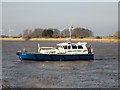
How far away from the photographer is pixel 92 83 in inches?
1259

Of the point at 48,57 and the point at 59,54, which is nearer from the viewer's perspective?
the point at 48,57

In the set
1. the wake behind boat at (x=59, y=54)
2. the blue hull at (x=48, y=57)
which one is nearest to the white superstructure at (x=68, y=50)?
the wake behind boat at (x=59, y=54)

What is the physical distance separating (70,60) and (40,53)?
15.9 feet

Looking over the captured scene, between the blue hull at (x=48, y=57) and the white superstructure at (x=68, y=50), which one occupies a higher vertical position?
the white superstructure at (x=68, y=50)

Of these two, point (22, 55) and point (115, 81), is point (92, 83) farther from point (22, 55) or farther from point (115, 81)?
point (22, 55)

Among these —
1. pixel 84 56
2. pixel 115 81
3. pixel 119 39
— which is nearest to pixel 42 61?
pixel 84 56

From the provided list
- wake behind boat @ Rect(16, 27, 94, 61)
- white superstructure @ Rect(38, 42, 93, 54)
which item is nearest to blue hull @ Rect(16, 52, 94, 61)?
wake behind boat @ Rect(16, 27, 94, 61)

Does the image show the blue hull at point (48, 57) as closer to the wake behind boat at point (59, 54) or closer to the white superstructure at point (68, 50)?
the wake behind boat at point (59, 54)

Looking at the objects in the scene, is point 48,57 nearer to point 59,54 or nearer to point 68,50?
point 59,54

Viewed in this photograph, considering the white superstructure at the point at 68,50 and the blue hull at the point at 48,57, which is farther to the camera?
the white superstructure at the point at 68,50

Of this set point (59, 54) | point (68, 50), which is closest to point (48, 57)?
point (59, 54)

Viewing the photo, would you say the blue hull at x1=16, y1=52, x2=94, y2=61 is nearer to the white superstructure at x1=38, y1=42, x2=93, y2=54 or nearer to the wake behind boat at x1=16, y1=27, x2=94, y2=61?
the wake behind boat at x1=16, y1=27, x2=94, y2=61

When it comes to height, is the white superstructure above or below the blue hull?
above

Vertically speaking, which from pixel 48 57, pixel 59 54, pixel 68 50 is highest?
pixel 68 50
